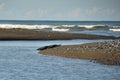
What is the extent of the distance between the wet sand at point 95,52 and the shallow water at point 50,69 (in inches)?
44.6

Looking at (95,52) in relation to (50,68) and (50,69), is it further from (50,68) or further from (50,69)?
(50,69)

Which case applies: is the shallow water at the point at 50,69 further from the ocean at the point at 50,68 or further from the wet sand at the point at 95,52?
the wet sand at the point at 95,52

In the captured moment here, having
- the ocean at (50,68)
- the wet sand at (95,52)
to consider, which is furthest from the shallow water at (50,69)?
the wet sand at (95,52)

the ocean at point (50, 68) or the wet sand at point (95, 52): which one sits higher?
the wet sand at point (95, 52)

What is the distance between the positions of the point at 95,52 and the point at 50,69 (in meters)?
7.81

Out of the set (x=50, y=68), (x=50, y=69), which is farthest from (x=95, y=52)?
(x=50, y=69)

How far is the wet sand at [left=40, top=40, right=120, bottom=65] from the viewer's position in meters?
36.7

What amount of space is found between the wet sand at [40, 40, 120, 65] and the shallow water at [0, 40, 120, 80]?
113cm

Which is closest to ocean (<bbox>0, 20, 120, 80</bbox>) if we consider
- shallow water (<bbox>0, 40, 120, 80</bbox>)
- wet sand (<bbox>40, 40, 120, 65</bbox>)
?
shallow water (<bbox>0, 40, 120, 80</bbox>)

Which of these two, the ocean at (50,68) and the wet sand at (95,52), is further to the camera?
the wet sand at (95,52)

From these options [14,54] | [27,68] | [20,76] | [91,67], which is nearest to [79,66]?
[91,67]

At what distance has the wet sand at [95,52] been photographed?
120 ft

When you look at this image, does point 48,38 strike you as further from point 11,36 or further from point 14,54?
point 14,54

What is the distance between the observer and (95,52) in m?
39.6
